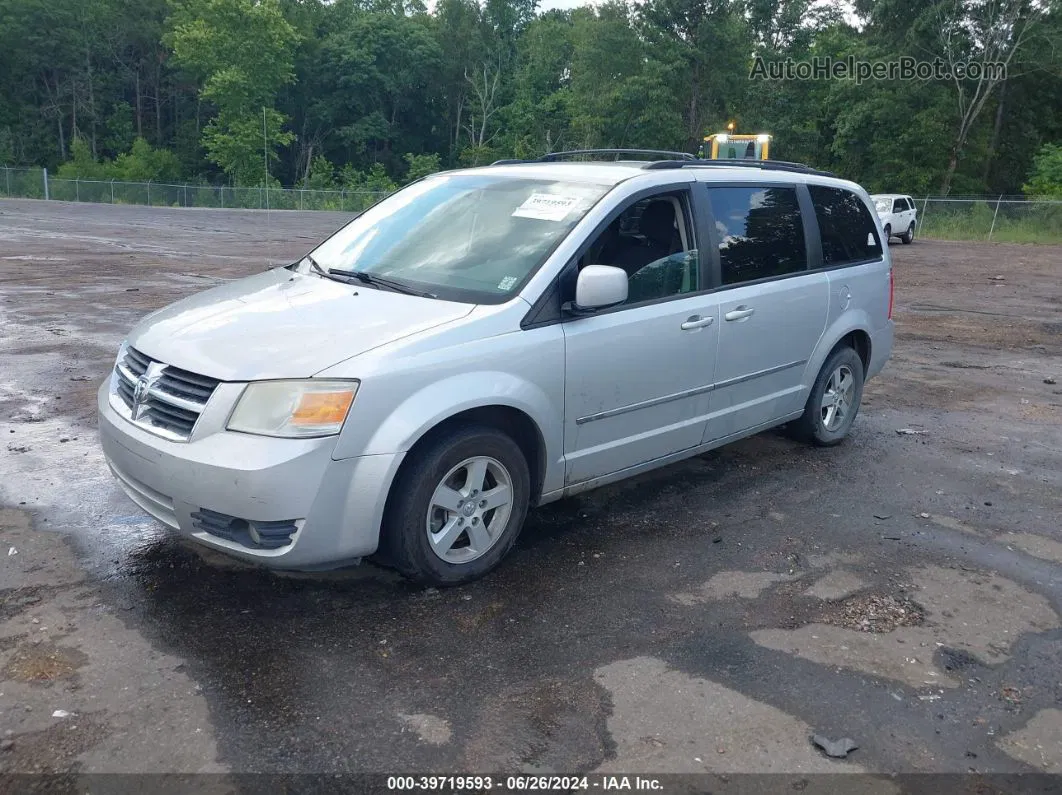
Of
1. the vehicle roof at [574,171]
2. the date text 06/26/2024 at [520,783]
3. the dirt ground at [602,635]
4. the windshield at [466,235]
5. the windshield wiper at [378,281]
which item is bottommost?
the date text 06/26/2024 at [520,783]

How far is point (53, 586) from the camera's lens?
4.07 metres

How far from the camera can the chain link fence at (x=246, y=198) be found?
36.6m

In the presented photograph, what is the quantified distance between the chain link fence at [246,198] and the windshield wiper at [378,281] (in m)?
35.4

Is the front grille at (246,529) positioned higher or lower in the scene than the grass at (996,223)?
lower

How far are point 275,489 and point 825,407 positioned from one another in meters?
4.15

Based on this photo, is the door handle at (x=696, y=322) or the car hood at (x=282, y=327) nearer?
the car hood at (x=282, y=327)

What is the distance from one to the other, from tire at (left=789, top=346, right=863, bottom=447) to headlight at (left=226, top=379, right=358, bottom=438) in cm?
364

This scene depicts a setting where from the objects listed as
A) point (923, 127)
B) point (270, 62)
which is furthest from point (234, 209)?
point (923, 127)

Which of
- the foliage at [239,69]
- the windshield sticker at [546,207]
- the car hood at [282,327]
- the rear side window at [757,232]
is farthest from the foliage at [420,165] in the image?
the car hood at [282,327]

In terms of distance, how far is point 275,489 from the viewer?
11.7 ft

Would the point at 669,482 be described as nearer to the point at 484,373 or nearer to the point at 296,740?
the point at 484,373

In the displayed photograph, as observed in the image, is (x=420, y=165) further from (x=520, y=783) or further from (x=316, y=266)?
(x=520, y=783)

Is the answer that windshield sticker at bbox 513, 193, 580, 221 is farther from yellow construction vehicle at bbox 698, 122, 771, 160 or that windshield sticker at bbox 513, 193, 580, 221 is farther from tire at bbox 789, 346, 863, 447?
yellow construction vehicle at bbox 698, 122, 771, 160

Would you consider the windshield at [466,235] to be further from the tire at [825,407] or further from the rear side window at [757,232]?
the tire at [825,407]
